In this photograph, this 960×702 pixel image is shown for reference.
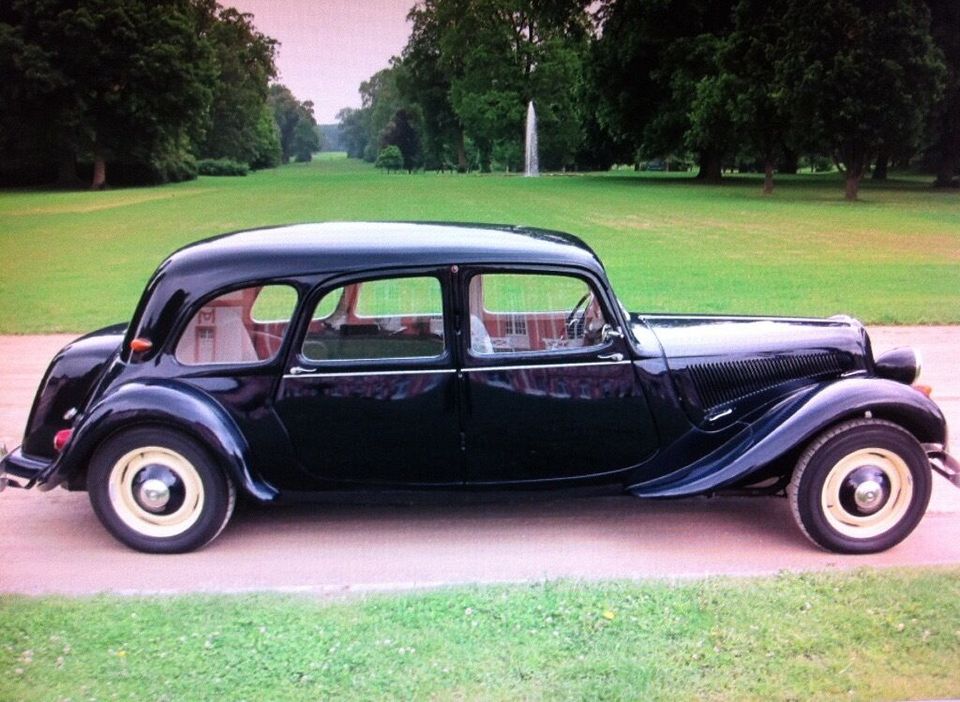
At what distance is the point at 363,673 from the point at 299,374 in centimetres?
142

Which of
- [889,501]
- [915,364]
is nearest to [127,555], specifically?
[889,501]

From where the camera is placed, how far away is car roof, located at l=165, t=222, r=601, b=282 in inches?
146

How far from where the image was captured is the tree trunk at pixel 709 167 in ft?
103

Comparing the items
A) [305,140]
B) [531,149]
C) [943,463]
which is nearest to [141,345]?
[943,463]

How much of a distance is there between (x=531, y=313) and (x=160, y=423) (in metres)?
1.72

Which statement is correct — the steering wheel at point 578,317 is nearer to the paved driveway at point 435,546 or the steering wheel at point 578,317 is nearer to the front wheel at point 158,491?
the paved driveway at point 435,546

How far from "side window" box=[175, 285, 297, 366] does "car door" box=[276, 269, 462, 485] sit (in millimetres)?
185

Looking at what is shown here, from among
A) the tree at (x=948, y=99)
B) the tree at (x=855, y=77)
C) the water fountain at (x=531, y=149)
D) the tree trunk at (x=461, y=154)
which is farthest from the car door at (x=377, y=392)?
the tree at (x=948, y=99)

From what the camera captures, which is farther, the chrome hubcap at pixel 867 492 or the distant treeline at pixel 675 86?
the distant treeline at pixel 675 86

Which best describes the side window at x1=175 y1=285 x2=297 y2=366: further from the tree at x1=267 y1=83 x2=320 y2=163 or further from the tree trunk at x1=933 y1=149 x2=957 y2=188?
the tree trunk at x1=933 y1=149 x2=957 y2=188

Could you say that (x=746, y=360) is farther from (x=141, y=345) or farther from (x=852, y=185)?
(x=852, y=185)

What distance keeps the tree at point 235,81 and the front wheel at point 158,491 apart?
386 centimetres

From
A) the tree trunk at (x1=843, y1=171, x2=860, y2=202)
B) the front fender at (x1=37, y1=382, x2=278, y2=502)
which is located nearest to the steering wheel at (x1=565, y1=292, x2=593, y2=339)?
the front fender at (x1=37, y1=382, x2=278, y2=502)

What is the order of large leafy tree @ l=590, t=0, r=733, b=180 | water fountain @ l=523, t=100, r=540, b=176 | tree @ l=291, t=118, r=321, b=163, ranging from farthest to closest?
large leafy tree @ l=590, t=0, r=733, b=180 < water fountain @ l=523, t=100, r=540, b=176 < tree @ l=291, t=118, r=321, b=163
